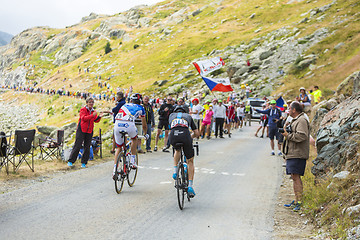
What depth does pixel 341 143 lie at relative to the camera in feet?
24.7

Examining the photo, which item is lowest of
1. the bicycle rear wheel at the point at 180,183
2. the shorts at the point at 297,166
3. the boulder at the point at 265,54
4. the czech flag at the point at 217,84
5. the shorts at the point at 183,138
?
the bicycle rear wheel at the point at 180,183

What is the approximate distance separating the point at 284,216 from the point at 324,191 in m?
0.88

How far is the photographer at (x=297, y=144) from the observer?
22.3 ft

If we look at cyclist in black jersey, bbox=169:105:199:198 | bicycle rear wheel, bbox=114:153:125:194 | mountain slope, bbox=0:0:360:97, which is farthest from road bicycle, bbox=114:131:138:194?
mountain slope, bbox=0:0:360:97

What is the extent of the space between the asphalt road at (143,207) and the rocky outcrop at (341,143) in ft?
4.62

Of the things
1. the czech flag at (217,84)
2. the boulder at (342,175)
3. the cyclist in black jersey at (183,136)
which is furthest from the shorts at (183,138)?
the czech flag at (217,84)

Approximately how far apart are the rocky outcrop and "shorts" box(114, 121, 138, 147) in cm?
418

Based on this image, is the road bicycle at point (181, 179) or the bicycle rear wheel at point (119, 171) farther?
the bicycle rear wheel at point (119, 171)

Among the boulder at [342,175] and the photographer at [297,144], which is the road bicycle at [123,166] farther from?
the boulder at [342,175]

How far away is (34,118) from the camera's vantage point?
221ft

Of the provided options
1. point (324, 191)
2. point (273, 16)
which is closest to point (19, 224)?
point (324, 191)

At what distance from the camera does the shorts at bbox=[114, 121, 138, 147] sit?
815cm

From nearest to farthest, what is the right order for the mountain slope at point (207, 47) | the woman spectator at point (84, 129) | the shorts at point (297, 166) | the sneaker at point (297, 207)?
the shorts at point (297, 166), the sneaker at point (297, 207), the woman spectator at point (84, 129), the mountain slope at point (207, 47)

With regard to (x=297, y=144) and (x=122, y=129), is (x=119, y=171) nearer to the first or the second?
(x=122, y=129)
